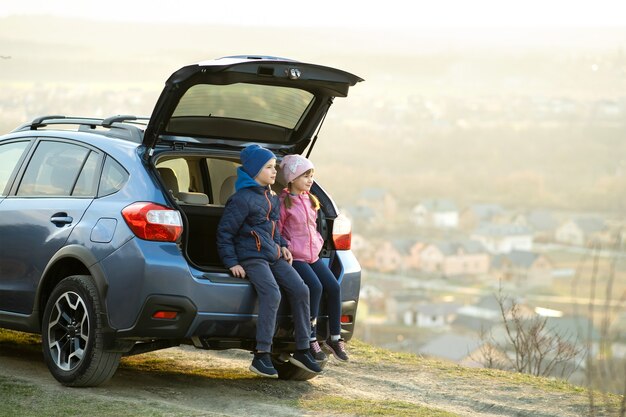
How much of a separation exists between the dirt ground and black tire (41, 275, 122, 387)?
11 centimetres

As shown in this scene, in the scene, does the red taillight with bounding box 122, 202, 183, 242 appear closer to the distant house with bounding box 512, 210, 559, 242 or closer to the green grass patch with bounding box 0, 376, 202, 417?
the green grass patch with bounding box 0, 376, 202, 417

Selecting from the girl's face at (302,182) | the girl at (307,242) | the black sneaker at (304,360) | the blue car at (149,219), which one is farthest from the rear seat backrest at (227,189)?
the black sneaker at (304,360)

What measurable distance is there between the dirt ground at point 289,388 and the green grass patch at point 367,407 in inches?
2.2

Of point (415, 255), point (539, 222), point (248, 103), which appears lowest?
point (248, 103)

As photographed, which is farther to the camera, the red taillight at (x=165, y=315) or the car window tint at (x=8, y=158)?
the car window tint at (x=8, y=158)

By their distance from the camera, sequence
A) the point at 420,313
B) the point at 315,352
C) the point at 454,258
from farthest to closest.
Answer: the point at 454,258 < the point at 420,313 < the point at 315,352

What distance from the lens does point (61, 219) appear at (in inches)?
305

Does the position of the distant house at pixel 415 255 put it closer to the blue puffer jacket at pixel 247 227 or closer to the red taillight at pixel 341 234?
the red taillight at pixel 341 234

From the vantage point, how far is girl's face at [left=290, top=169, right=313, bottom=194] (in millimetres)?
7922

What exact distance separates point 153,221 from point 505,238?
96031 mm

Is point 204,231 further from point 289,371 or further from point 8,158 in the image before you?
point 8,158

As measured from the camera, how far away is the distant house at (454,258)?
321ft

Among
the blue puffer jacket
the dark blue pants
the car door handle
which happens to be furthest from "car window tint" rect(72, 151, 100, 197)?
the dark blue pants

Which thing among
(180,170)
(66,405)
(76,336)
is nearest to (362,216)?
(180,170)
